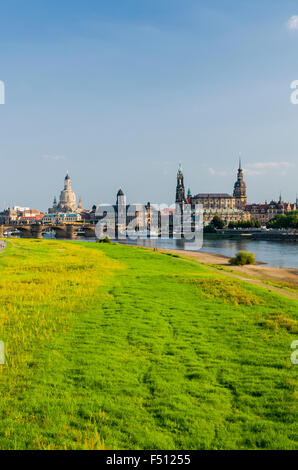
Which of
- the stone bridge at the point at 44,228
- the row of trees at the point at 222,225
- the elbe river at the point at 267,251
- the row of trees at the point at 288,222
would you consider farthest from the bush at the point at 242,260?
the stone bridge at the point at 44,228

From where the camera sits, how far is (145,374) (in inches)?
379

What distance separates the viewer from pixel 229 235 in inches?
6024

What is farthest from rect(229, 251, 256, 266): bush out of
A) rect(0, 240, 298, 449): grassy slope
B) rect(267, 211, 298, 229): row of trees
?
rect(267, 211, 298, 229): row of trees

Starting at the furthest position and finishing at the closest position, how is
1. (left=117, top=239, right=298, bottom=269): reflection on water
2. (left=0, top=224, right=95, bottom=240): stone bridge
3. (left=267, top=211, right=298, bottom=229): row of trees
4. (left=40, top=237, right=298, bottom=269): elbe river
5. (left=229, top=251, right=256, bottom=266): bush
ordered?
(left=0, top=224, right=95, bottom=240): stone bridge
(left=267, top=211, right=298, bottom=229): row of trees
(left=117, top=239, right=298, bottom=269): reflection on water
(left=40, top=237, right=298, bottom=269): elbe river
(left=229, top=251, right=256, bottom=266): bush

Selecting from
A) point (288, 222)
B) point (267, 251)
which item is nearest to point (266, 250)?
point (267, 251)

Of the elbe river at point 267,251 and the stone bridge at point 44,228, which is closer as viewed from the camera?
the elbe river at point 267,251

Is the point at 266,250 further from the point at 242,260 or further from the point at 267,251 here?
the point at 242,260

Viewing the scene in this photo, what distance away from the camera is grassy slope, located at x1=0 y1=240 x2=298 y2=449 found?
6.98 m

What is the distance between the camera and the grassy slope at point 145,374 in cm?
698

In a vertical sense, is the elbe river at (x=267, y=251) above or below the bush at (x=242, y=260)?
below

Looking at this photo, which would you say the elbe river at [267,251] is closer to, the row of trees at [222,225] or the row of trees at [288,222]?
the row of trees at [288,222]

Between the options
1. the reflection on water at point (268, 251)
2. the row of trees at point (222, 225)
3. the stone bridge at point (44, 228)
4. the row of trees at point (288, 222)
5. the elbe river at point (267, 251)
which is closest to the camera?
the elbe river at point (267, 251)

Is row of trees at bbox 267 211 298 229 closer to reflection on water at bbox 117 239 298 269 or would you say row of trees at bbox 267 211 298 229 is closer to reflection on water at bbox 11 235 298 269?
reflection on water at bbox 11 235 298 269
